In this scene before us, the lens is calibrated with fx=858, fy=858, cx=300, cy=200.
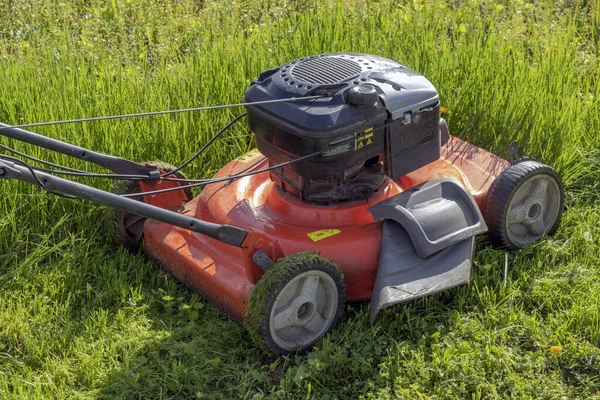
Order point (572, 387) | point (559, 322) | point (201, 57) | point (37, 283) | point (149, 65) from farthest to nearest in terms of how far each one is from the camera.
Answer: point (149, 65)
point (201, 57)
point (37, 283)
point (559, 322)
point (572, 387)

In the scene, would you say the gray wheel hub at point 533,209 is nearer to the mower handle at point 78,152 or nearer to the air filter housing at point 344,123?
the air filter housing at point 344,123

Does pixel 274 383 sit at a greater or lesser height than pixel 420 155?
lesser

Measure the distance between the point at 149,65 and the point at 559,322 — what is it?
2.79 metres

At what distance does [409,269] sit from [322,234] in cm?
37

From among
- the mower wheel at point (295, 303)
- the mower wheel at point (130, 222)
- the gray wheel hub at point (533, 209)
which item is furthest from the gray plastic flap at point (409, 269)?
the mower wheel at point (130, 222)

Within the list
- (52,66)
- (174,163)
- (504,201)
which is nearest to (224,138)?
(174,163)

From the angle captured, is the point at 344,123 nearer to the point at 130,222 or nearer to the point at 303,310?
the point at 303,310

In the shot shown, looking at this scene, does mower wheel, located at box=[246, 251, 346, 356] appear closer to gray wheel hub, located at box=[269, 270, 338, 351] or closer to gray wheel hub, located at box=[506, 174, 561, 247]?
gray wheel hub, located at box=[269, 270, 338, 351]

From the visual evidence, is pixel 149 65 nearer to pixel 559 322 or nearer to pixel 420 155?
pixel 420 155

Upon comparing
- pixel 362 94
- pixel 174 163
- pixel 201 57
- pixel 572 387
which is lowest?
pixel 572 387

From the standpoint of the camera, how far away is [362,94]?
121 inches

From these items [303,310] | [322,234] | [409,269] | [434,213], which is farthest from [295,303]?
[434,213]

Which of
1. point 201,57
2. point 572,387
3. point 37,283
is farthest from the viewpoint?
point 201,57

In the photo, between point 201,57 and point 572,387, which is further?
point 201,57
